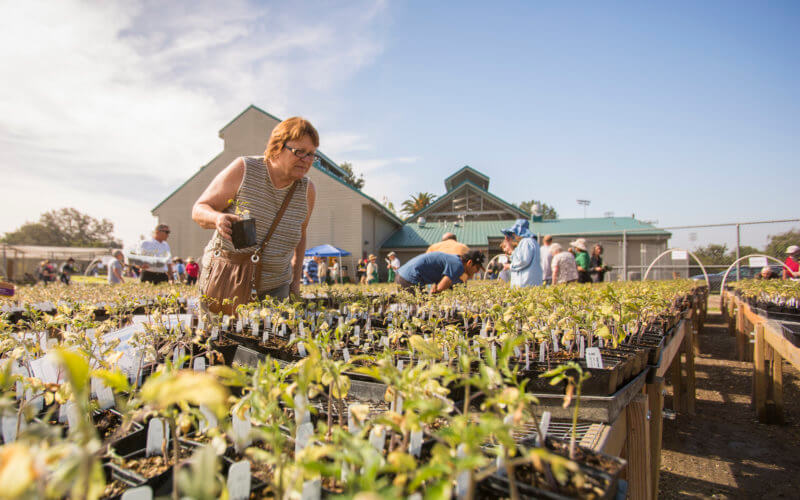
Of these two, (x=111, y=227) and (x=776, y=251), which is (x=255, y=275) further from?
(x=111, y=227)

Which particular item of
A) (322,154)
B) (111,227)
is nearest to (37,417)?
(322,154)

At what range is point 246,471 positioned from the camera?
31.2 inches

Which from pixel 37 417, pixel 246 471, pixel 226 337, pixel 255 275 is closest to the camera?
pixel 246 471

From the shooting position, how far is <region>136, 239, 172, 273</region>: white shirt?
5.82 metres

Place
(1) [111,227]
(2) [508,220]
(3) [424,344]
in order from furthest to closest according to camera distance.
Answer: (1) [111,227] < (2) [508,220] < (3) [424,344]

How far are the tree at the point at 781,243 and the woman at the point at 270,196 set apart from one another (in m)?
10.7

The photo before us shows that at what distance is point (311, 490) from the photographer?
74 cm

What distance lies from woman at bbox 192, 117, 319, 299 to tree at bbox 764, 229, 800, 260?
35.2 ft

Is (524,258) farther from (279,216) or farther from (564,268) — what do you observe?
(279,216)

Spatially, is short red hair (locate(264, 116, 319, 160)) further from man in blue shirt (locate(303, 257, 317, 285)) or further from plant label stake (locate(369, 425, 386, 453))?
man in blue shirt (locate(303, 257, 317, 285))

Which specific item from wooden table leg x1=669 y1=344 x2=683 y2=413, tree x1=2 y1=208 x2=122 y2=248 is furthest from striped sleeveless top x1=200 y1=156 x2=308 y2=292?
tree x1=2 y1=208 x2=122 y2=248

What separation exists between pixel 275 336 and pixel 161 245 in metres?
4.53

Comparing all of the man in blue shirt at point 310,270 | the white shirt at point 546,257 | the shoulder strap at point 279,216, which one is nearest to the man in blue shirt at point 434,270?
the shoulder strap at point 279,216

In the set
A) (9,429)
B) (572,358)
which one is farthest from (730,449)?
(9,429)
